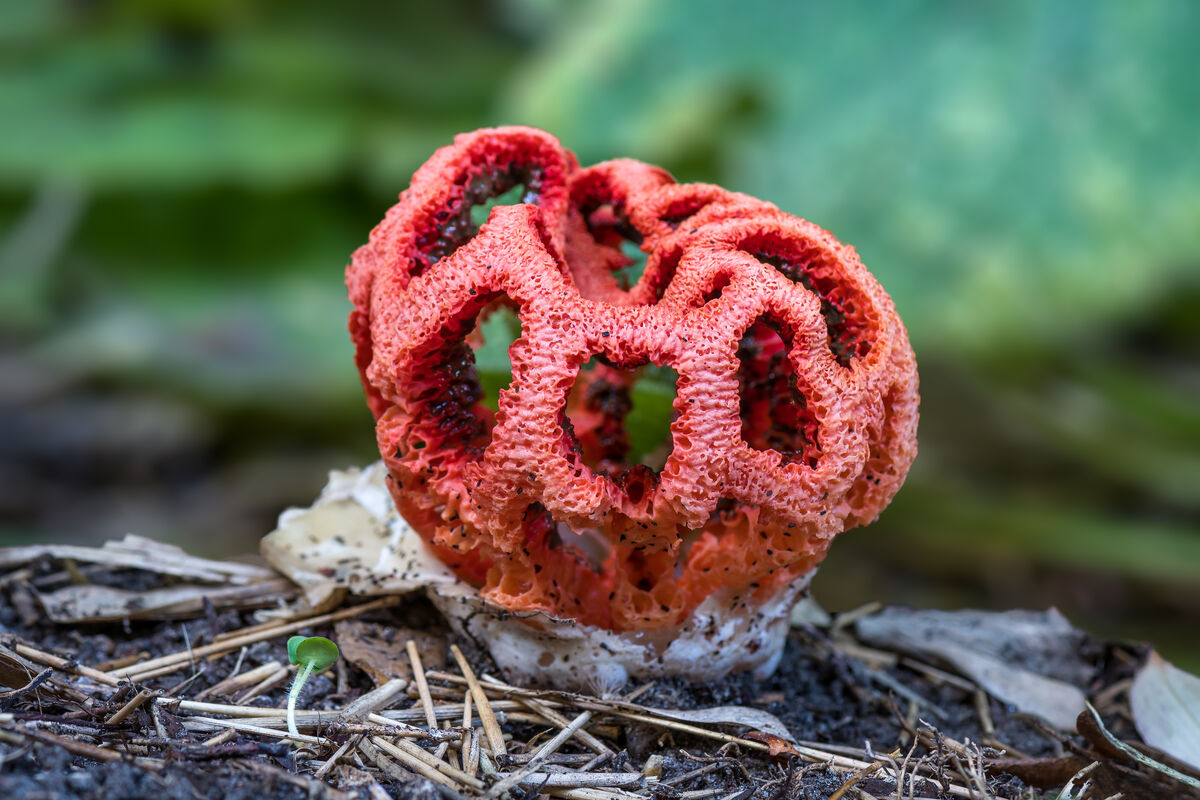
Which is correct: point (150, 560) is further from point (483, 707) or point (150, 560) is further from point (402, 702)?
point (483, 707)

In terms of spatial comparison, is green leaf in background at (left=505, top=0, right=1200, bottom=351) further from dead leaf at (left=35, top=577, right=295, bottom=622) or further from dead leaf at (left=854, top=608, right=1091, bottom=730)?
dead leaf at (left=35, top=577, right=295, bottom=622)

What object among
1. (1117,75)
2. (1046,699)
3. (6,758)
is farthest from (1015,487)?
(6,758)

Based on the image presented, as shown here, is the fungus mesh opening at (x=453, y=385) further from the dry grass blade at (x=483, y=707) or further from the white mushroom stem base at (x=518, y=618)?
the dry grass blade at (x=483, y=707)

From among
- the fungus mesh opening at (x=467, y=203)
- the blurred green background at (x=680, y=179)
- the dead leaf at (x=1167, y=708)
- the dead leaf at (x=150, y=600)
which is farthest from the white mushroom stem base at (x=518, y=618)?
the blurred green background at (x=680, y=179)

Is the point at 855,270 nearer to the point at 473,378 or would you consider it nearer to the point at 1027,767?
the point at 473,378

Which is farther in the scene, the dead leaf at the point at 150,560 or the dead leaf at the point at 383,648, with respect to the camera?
the dead leaf at the point at 150,560

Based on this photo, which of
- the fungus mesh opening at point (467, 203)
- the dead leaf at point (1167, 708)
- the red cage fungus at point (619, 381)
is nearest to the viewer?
the red cage fungus at point (619, 381)

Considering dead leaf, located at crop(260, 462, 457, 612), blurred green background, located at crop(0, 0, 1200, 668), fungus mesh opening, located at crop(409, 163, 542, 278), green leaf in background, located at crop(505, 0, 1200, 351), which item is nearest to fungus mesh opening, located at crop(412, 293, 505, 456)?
fungus mesh opening, located at crop(409, 163, 542, 278)

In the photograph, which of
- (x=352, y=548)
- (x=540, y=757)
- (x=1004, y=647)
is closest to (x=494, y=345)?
(x=352, y=548)
